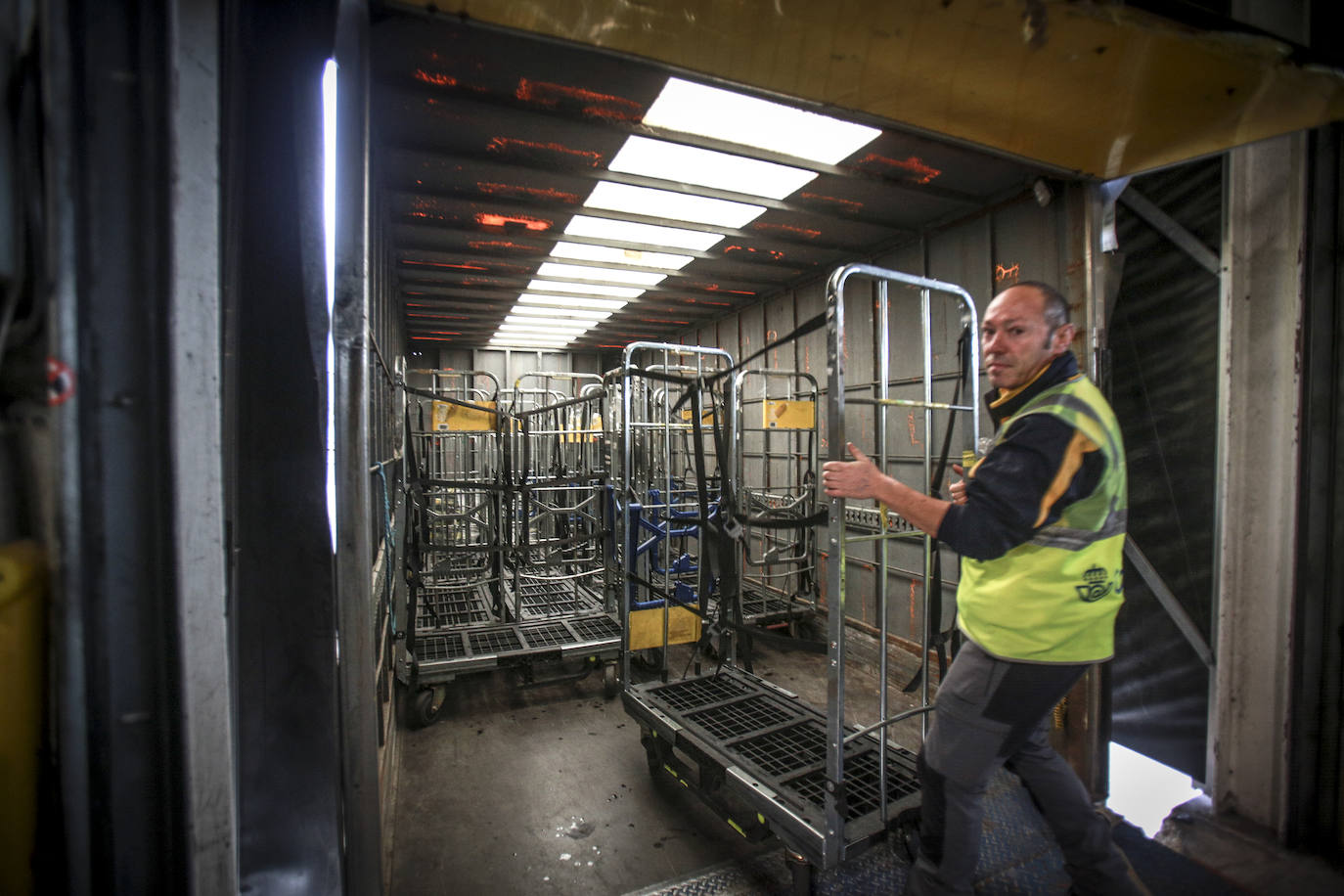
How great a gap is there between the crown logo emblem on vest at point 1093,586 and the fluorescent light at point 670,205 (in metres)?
3.44

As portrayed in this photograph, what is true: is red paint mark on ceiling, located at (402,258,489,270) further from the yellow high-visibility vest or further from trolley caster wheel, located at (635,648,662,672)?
the yellow high-visibility vest

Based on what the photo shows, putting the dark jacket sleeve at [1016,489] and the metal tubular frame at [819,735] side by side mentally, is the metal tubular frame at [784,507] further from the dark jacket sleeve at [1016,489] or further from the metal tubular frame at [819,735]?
the dark jacket sleeve at [1016,489]

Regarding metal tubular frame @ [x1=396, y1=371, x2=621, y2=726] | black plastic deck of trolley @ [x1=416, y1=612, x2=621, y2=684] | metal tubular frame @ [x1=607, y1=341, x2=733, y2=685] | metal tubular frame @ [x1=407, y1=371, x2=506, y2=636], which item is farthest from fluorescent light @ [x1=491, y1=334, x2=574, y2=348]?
black plastic deck of trolley @ [x1=416, y1=612, x2=621, y2=684]

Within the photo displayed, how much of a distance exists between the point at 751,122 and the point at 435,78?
171cm

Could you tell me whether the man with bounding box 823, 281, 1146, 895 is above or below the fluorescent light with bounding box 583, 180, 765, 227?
below

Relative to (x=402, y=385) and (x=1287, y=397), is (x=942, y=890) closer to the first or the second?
(x=1287, y=397)

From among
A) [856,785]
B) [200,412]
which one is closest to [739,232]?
[856,785]

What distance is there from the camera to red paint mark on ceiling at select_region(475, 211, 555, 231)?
4.67m

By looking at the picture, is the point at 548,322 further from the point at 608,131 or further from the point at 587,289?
the point at 608,131

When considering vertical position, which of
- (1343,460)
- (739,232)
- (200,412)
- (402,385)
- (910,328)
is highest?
(739,232)

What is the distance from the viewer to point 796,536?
5867 mm

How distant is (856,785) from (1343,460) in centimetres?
265

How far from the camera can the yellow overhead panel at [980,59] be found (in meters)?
1.75

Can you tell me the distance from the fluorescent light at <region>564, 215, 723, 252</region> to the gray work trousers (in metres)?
4.09
